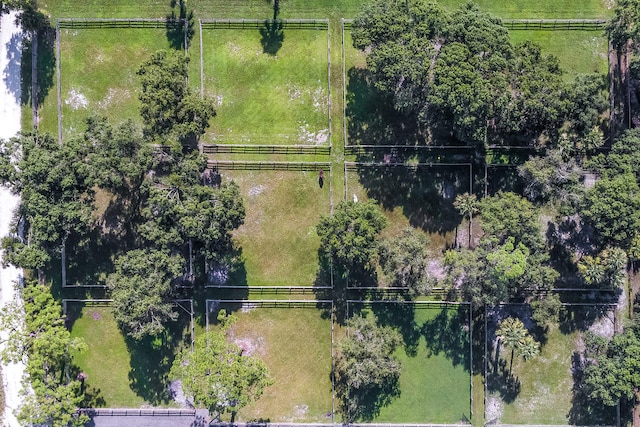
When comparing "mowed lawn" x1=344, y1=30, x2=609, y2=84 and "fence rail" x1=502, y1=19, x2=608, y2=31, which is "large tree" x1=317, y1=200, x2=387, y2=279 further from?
"fence rail" x1=502, y1=19, x2=608, y2=31

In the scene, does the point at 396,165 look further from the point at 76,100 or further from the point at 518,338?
the point at 76,100

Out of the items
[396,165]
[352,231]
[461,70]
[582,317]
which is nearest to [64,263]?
[352,231]

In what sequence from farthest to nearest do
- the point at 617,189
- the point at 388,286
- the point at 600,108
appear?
the point at 388,286 < the point at 600,108 < the point at 617,189

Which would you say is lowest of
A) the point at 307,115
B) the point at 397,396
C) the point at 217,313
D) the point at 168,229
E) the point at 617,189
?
the point at 397,396

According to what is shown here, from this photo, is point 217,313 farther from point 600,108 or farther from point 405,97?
point 600,108

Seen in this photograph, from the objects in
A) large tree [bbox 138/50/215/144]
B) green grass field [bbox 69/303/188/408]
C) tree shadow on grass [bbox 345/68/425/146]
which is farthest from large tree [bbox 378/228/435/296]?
green grass field [bbox 69/303/188/408]

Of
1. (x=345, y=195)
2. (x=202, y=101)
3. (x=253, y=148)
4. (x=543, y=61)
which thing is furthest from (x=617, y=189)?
(x=202, y=101)
